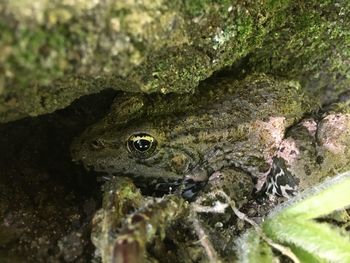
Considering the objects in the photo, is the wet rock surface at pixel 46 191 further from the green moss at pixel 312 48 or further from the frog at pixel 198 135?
the green moss at pixel 312 48

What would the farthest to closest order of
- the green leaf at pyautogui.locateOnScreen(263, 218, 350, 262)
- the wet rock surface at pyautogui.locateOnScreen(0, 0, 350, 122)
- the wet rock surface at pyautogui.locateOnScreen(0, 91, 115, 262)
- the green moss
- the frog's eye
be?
the frog's eye < the green moss < the wet rock surface at pyautogui.locateOnScreen(0, 91, 115, 262) < the green leaf at pyautogui.locateOnScreen(263, 218, 350, 262) < the wet rock surface at pyautogui.locateOnScreen(0, 0, 350, 122)

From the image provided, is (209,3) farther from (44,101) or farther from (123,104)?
(123,104)

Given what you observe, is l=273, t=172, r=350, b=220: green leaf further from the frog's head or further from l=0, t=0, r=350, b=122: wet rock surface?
the frog's head

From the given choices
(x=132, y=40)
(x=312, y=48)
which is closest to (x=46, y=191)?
(x=132, y=40)

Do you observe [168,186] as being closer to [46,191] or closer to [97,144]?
[97,144]

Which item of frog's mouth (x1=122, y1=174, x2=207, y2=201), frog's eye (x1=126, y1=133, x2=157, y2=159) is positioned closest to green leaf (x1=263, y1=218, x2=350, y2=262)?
frog's mouth (x1=122, y1=174, x2=207, y2=201)

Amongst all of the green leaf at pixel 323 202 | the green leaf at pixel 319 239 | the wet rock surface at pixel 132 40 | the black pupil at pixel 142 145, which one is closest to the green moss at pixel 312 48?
the wet rock surface at pixel 132 40

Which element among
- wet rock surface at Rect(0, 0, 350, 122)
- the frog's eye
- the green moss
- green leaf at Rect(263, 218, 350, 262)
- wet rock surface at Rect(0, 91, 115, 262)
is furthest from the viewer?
the frog's eye

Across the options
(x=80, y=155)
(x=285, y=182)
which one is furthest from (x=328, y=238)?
(x=80, y=155)
